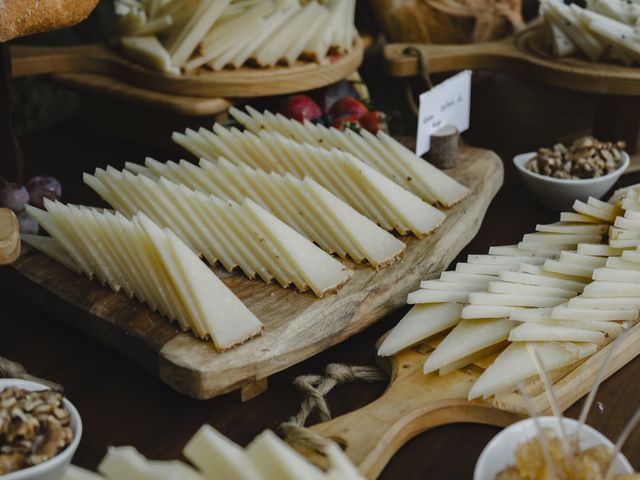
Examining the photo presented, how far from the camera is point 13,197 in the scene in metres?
2.09

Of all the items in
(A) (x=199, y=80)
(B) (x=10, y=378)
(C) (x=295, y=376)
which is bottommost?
(C) (x=295, y=376)

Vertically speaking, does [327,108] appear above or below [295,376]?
above

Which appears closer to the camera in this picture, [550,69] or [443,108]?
[443,108]

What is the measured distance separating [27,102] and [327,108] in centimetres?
144

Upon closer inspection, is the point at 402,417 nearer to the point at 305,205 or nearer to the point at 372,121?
the point at 305,205

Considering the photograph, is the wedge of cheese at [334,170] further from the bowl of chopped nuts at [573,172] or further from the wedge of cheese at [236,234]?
the bowl of chopped nuts at [573,172]

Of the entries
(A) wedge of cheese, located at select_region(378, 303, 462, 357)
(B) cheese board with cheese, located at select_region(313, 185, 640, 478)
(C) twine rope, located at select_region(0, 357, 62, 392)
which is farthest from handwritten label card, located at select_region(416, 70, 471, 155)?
(C) twine rope, located at select_region(0, 357, 62, 392)

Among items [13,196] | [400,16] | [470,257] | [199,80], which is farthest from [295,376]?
[400,16]

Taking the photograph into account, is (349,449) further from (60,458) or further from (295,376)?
(60,458)

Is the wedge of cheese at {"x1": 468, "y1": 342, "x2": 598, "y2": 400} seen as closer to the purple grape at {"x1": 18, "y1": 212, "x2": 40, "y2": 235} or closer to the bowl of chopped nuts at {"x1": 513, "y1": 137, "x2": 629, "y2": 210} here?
the bowl of chopped nuts at {"x1": 513, "y1": 137, "x2": 629, "y2": 210}

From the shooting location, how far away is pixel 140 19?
2.60 metres

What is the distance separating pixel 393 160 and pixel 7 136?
1.09 metres

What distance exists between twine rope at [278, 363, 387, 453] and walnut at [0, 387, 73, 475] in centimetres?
37

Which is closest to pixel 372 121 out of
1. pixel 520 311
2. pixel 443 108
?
pixel 443 108
